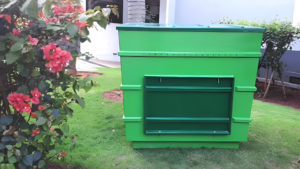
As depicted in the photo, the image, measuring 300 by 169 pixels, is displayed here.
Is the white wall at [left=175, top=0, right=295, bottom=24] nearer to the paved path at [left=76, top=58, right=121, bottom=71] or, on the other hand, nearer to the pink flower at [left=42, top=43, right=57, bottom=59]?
the paved path at [left=76, top=58, right=121, bottom=71]

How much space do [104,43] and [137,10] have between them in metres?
9.68

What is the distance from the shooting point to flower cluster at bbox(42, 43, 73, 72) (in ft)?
5.16

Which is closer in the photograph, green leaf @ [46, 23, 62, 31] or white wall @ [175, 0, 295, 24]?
green leaf @ [46, 23, 62, 31]

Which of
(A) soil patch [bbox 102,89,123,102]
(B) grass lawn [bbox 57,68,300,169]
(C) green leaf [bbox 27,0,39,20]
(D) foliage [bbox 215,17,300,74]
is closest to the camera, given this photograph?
(C) green leaf [bbox 27,0,39,20]

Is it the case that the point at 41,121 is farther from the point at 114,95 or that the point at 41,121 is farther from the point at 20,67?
the point at 114,95

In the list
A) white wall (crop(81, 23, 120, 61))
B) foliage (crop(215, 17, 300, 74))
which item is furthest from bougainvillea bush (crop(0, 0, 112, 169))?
white wall (crop(81, 23, 120, 61))

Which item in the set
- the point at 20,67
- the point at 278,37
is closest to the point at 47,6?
the point at 20,67

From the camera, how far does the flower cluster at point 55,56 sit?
1574mm

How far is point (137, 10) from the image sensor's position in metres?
4.82

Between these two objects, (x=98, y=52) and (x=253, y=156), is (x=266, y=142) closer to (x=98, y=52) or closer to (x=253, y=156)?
(x=253, y=156)

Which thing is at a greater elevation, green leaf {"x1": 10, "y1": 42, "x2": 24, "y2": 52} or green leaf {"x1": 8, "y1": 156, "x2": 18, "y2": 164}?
green leaf {"x1": 10, "y1": 42, "x2": 24, "y2": 52}

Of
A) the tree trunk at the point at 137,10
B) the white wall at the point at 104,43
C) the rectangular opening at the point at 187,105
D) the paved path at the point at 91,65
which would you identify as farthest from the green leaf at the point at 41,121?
the white wall at the point at 104,43

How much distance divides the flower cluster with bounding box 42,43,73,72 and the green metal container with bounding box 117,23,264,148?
0.96 m

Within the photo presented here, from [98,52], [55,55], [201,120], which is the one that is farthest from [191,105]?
[98,52]
